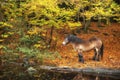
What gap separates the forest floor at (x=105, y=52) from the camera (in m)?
16.5

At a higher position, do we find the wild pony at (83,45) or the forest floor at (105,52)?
the wild pony at (83,45)

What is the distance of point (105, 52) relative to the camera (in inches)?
814

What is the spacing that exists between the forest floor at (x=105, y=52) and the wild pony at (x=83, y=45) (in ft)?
1.55

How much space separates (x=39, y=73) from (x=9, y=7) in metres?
5.27

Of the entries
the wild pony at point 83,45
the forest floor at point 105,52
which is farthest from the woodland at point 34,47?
the wild pony at point 83,45

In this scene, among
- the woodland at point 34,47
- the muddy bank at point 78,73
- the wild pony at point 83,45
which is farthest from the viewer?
the wild pony at point 83,45

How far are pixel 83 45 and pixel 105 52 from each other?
394cm

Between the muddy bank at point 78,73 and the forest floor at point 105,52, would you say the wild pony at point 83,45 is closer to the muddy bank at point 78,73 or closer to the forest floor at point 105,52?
the forest floor at point 105,52

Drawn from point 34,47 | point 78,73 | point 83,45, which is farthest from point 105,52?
point 78,73

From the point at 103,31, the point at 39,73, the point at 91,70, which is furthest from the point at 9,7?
the point at 103,31

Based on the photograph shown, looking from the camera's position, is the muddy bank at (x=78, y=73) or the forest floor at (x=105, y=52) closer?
the muddy bank at (x=78, y=73)

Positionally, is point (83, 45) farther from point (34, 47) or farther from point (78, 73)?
point (78, 73)

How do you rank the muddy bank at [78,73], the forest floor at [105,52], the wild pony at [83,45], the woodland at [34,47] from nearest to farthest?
the muddy bank at [78,73] → the woodland at [34,47] → the forest floor at [105,52] → the wild pony at [83,45]

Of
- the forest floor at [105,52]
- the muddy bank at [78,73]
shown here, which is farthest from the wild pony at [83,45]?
the muddy bank at [78,73]
